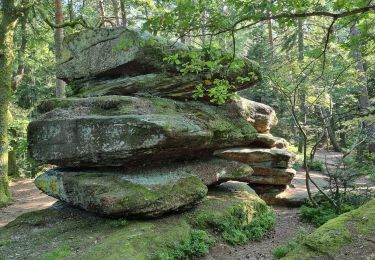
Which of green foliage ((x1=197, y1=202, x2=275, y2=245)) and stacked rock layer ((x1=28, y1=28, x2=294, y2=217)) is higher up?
stacked rock layer ((x1=28, y1=28, x2=294, y2=217))

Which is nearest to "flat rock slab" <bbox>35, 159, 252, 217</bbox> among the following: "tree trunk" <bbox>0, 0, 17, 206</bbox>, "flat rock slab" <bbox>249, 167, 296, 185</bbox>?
"flat rock slab" <bbox>249, 167, 296, 185</bbox>

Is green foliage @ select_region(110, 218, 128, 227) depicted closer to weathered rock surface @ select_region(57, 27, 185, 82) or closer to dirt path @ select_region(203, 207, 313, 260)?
dirt path @ select_region(203, 207, 313, 260)

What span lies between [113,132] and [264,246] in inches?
179

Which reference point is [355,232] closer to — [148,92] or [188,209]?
[188,209]

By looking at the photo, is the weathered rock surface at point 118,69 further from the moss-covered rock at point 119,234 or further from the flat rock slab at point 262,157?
the moss-covered rock at point 119,234

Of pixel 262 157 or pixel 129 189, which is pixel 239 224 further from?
pixel 262 157

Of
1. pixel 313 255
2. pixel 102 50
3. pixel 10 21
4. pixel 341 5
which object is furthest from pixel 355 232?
pixel 10 21

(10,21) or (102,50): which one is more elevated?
(10,21)

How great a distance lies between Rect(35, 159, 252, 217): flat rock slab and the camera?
7.60m

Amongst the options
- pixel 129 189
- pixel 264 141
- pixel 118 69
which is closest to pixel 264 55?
pixel 264 141

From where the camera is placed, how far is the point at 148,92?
9656 millimetres

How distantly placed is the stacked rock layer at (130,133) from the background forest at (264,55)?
2.61 feet

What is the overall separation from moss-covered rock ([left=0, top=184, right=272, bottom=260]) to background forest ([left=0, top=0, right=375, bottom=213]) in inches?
115

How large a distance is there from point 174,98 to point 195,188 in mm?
2902
